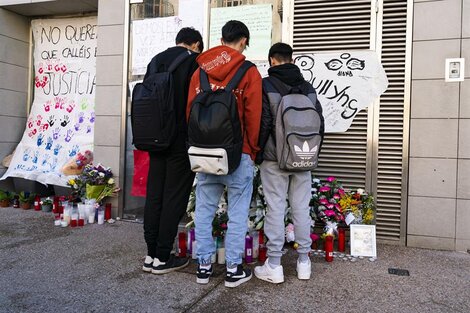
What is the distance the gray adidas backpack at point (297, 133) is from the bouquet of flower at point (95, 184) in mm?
3079

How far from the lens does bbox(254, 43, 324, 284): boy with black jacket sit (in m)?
3.21

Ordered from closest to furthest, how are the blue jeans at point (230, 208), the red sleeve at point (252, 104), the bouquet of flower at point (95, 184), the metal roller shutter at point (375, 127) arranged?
the red sleeve at point (252, 104), the blue jeans at point (230, 208), the metal roller shutter at point (375, 127), the bouquet of flower at point (95, 184)

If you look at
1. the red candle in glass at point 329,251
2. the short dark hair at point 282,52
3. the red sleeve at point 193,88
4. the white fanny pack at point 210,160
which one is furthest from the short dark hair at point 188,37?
the red candle in glass at point 329,251

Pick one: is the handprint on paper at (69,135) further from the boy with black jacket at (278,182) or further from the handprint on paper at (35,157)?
the boy with black jacket at (278,182)

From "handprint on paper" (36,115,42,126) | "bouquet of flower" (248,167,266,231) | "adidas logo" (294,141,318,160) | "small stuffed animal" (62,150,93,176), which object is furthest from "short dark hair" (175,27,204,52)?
"handprint on paper" (36,115,42,126)

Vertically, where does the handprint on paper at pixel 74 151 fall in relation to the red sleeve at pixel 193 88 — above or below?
below

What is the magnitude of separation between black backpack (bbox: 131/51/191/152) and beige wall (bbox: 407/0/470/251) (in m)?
2.72

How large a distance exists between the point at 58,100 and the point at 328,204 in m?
4.90

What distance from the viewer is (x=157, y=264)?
3387mm

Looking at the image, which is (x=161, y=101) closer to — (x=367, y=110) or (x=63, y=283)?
(x=63, y=283)

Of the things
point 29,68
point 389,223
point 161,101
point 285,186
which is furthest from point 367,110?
point 29,68

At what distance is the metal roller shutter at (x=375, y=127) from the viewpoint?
14.6 feet

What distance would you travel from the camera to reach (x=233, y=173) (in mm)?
3080

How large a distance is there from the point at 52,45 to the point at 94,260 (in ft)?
14.9
